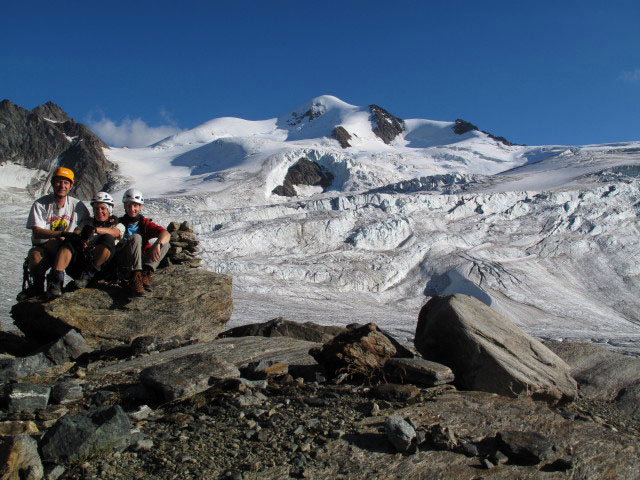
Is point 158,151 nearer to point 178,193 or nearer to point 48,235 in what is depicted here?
point 178,193

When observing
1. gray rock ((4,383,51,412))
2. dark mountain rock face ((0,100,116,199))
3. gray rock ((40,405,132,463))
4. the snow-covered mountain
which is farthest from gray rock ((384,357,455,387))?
dark mountain rock face ((0,100,116,199))

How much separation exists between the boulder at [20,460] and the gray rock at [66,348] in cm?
297

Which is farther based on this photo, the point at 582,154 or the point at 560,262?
the point at 582,154

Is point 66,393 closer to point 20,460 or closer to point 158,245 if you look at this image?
point 20,460

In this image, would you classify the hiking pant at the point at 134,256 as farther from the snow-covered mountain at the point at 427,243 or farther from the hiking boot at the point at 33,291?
the snow-covered mountain at the point at 427,243

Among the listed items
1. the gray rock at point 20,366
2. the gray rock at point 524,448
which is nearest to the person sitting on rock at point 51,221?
the gray rock at point 20,366

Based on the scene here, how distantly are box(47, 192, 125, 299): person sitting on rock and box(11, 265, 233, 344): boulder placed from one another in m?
0.29

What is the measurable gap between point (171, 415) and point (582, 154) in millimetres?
67019

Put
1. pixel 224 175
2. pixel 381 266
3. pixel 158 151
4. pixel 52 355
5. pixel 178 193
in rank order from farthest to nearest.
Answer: pixel 158 151
pixel 224 175
pixel 178 193
pixel 381 266
pixel 52 355

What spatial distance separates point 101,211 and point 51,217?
681 millimetres

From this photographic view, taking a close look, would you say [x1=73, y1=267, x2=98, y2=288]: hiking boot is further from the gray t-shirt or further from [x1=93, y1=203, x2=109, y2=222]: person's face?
[x1=93, y1=203, x2=109, y2=222]: person's face

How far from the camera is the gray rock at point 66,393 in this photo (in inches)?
167

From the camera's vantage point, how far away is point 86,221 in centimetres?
657

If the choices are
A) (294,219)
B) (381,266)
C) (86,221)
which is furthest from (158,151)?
(86,221)
